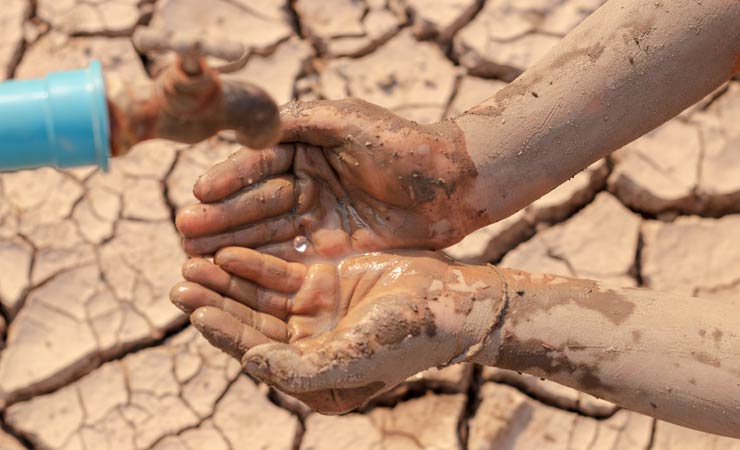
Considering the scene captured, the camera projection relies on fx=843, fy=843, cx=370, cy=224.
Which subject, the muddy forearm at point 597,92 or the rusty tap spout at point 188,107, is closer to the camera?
the rusty tap spout at point 188,107

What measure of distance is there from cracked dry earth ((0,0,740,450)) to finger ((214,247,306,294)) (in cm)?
63

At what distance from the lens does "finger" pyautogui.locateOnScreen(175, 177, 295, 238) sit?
5.40 ft

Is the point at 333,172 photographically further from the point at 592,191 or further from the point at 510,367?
the point at 592,191

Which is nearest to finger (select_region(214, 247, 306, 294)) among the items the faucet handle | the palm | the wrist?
the palm

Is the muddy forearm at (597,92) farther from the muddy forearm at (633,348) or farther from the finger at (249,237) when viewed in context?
the finger at (249,237)

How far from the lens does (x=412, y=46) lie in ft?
8.78

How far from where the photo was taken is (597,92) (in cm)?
172

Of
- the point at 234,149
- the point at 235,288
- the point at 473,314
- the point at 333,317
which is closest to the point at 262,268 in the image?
the point at 235,288

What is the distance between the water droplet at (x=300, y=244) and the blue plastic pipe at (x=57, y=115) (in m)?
0.63

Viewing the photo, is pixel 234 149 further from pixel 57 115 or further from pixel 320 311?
pixel 57 115

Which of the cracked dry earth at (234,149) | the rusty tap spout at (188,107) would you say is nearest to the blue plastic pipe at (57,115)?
the rusty tap spout at (188,107)

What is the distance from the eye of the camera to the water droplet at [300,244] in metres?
1.74

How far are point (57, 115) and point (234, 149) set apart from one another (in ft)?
4.34

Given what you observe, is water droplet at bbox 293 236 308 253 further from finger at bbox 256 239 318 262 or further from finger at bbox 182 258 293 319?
finger at bbox 182 258 293 319
